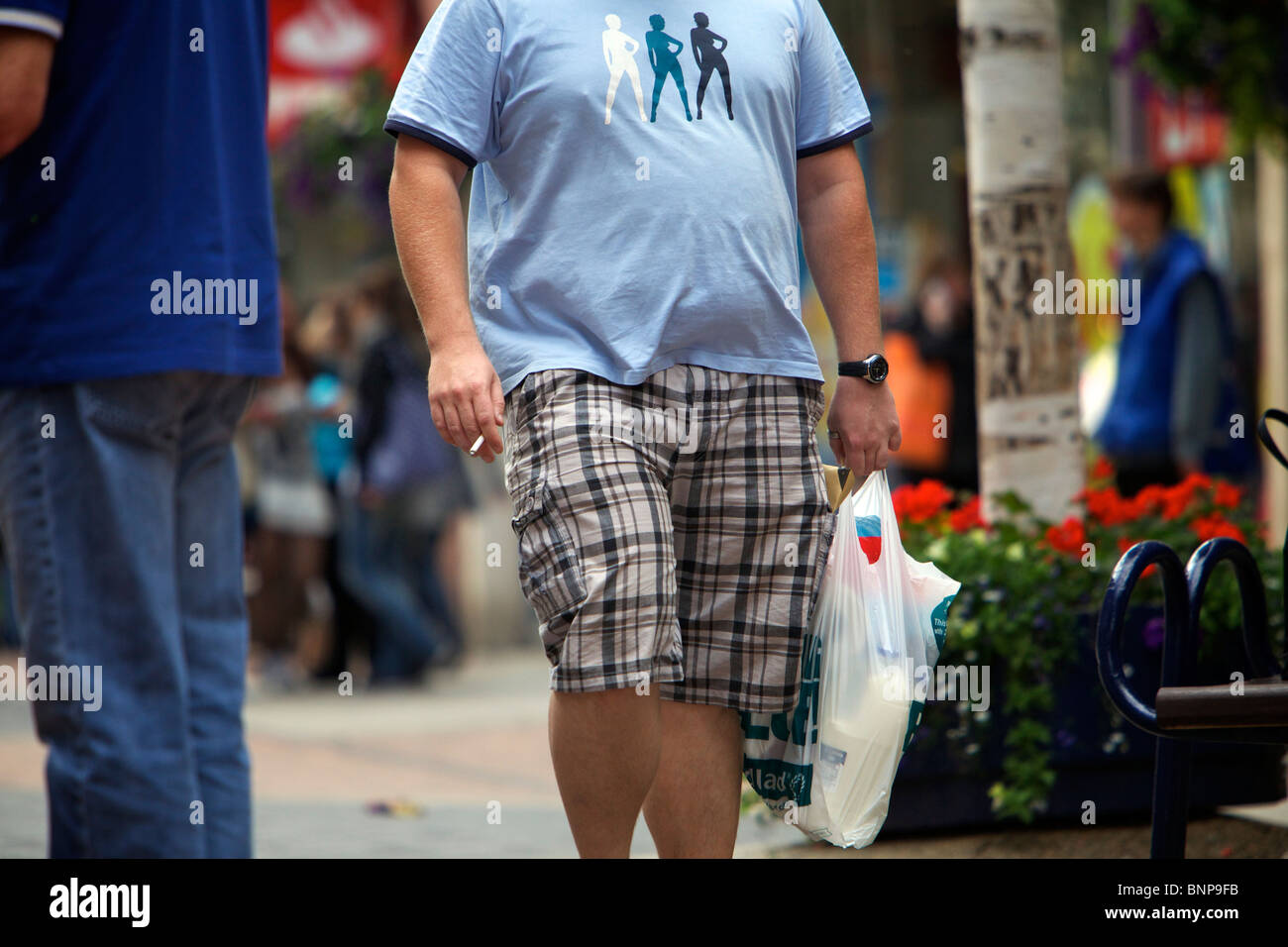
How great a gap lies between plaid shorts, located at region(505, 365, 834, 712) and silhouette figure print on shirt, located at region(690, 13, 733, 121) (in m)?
0.48

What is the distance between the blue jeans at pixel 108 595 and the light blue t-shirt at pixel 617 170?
2.11 ft

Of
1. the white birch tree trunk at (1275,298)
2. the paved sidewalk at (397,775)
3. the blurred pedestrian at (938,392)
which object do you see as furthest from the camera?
the blurred pedestrian at (938,392)

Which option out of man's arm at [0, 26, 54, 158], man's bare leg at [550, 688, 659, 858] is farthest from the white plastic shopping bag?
man's arm at [0, 26, 54, 158]

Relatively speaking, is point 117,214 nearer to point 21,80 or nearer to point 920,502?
point 21,80

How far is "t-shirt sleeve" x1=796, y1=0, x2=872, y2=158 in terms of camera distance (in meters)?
3.12

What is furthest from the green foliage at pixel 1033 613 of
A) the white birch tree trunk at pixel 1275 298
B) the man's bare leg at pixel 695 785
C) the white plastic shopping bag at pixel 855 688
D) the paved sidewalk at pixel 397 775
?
the white birch tree trunk at pixel 1275 298

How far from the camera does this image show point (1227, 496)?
14.3 feet

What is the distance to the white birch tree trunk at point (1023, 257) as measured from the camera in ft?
14.2

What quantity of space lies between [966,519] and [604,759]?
74.1 inches

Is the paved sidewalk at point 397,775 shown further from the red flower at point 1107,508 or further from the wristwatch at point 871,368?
the wristwatch at point 871,368

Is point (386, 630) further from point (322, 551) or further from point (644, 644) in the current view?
point (644, 644)
